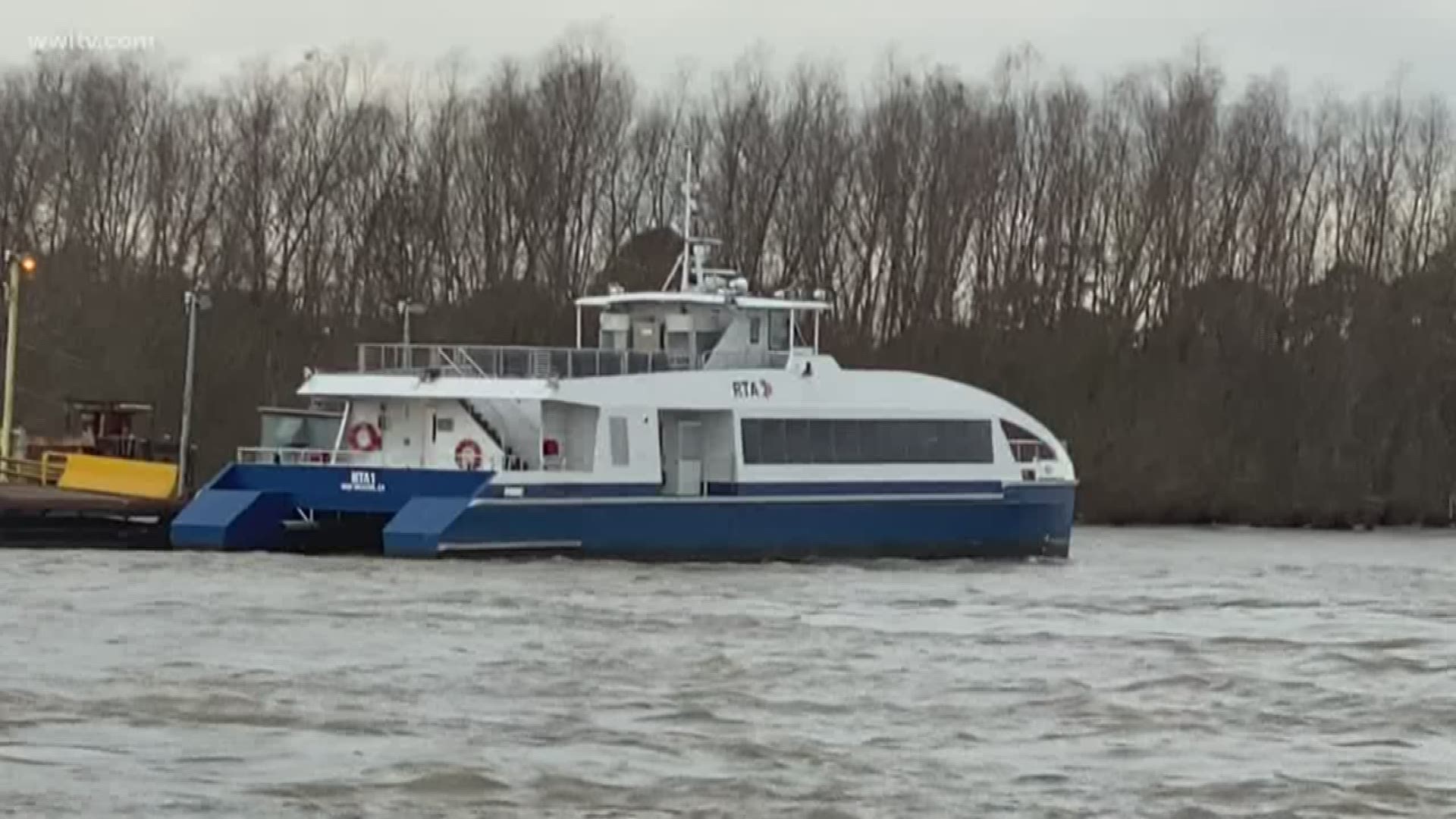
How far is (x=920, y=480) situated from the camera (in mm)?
41750

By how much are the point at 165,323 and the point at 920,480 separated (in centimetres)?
2460

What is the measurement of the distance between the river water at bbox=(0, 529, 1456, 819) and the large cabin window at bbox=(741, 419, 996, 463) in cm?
379

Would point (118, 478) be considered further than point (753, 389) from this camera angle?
Yes

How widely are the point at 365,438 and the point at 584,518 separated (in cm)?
397

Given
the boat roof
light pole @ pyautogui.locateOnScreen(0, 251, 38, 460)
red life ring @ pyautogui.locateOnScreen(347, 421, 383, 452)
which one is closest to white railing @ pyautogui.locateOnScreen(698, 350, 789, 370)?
the boat roof

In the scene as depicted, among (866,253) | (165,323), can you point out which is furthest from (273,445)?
(866,253)

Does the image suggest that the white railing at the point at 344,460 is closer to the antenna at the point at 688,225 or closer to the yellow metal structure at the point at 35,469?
the yellow metal structure at the point at 35,469

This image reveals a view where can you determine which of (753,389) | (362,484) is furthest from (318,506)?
(753,389)

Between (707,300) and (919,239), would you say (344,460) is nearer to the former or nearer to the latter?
(707,300)

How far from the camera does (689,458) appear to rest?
4006cm

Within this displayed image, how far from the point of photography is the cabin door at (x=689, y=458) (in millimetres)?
39875

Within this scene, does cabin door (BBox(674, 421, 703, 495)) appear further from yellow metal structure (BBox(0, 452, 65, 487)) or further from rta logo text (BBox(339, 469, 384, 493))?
yellow metal structure (BBox(0, 452, 65, 487))

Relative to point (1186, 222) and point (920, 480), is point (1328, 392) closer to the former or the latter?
point (1186, 222)

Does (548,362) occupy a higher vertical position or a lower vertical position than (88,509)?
higher
